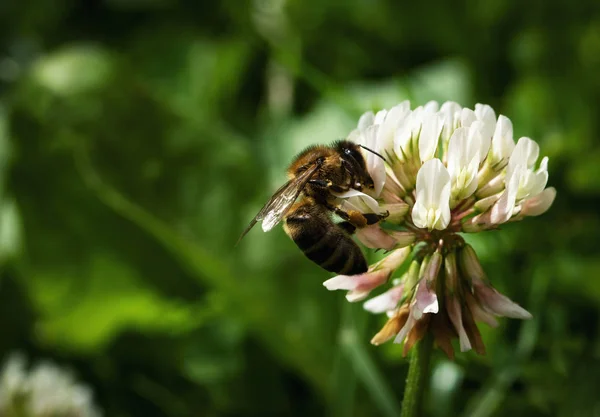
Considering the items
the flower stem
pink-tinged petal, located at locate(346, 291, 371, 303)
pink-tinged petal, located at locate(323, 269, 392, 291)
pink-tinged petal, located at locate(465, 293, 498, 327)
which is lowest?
the flower stem

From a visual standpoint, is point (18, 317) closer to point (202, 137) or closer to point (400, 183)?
point (202, 137)

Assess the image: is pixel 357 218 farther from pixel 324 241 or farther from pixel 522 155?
pixel 522 155

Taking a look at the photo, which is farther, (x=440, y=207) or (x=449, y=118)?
(x=449, y=118)

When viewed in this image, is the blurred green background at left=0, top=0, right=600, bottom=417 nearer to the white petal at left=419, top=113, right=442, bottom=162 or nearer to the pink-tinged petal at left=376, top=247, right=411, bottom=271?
the pink-tinged petal at left=376, top=247, right=411, bottom=271

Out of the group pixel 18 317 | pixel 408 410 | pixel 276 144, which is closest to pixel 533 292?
pixel 408 410

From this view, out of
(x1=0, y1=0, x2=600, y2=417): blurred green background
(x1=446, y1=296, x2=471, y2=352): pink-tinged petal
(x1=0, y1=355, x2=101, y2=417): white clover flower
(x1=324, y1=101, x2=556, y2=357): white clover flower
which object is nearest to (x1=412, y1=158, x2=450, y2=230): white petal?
(x1=324, y1=101, x2=556, y2=357): white clover flower

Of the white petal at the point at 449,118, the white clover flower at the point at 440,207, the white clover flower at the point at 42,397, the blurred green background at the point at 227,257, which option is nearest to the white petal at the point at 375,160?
the white clover flower at the point at 440,207

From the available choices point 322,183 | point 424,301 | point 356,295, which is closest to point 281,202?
point 322,183
